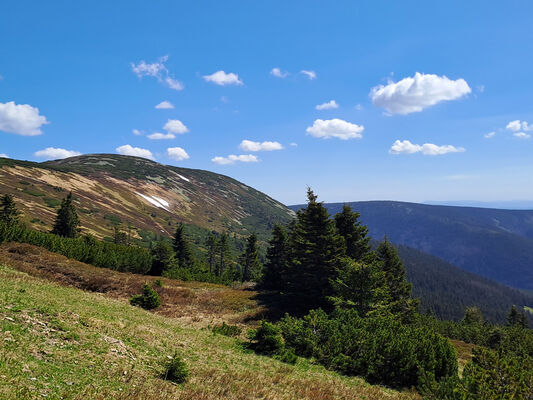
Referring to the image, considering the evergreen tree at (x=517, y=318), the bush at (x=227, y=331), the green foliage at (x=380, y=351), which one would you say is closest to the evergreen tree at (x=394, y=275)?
the green foliage at (x=380, y=351)

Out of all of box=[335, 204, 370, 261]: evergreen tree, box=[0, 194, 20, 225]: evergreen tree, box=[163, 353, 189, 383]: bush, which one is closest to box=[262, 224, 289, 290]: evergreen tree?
box=[335, 204, 370, 261]: evergreen tree

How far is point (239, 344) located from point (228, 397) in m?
10.1

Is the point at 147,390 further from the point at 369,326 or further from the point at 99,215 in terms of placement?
the point at 99,215

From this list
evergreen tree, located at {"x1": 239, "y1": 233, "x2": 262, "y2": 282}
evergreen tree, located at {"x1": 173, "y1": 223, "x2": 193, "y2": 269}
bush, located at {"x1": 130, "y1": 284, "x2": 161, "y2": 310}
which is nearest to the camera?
bush, located at {"x1": 130, "y1": 284, "x2": 161, "y2": 310}

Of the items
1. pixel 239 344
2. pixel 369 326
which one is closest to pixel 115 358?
pixel 239 344

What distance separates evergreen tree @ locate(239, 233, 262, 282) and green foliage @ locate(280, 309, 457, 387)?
51872mm

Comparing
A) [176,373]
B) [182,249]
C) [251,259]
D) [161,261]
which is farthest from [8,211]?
[176,373]

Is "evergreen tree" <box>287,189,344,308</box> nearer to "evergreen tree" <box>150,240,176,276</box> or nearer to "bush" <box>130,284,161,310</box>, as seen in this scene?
"bush" <box>130,284,161,310</box>

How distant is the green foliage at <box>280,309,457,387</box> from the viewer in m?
16.2

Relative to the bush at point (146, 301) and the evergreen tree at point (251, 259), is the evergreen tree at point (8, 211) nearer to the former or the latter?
the bush at point (146, 301)

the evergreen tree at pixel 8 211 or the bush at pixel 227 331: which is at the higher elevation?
the evergreen tree at pixel 8 211

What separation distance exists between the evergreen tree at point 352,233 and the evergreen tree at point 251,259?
115ft

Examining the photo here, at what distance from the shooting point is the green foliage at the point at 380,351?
16203 millimetres

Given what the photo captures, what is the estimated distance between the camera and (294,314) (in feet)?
112
